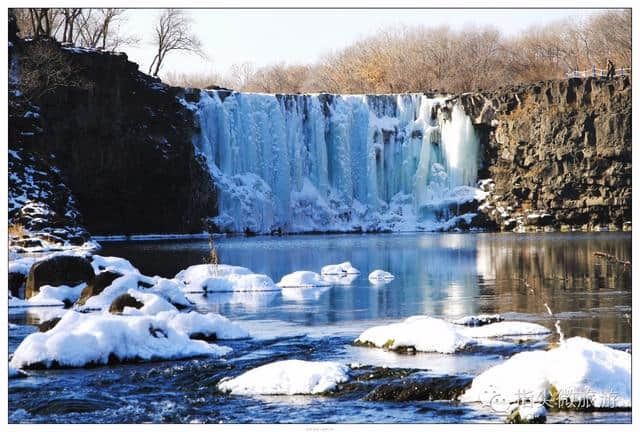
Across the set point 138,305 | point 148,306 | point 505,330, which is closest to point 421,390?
point 505,330

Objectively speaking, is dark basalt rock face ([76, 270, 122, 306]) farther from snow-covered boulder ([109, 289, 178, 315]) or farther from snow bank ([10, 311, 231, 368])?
snow bank ([10, 311, 231, 368])

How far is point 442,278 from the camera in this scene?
32.4 m

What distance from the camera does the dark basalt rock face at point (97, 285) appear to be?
24422mm

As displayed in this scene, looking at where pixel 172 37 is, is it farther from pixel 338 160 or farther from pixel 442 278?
pixel 442 278

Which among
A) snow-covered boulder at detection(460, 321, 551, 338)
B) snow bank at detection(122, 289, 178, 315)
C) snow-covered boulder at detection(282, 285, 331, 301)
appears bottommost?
snow-covered boulder at detection(460, 321, 551, 338)

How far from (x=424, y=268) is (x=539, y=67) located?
181ft

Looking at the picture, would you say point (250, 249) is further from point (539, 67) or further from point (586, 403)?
point (539, 67)

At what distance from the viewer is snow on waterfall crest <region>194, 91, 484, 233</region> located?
2879 inches

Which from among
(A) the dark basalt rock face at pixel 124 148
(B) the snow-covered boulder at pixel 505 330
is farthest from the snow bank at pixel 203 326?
(A) the dark basalt rock face at pixel 124 148

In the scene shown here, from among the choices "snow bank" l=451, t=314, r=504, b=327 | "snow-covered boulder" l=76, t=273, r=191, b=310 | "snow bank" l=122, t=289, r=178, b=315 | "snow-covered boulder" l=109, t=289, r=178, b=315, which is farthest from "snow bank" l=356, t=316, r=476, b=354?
"snow-covered boulder" l=76, t=273, r=191, b=310

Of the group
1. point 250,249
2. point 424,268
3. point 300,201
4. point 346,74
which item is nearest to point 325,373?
point 424,268

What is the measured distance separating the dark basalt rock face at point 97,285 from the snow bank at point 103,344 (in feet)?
23.5

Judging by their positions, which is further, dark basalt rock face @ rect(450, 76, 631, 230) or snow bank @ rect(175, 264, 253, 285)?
dark basalt rock face @ rect(450, 76, 631, 230)

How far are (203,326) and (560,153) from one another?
181 feet
